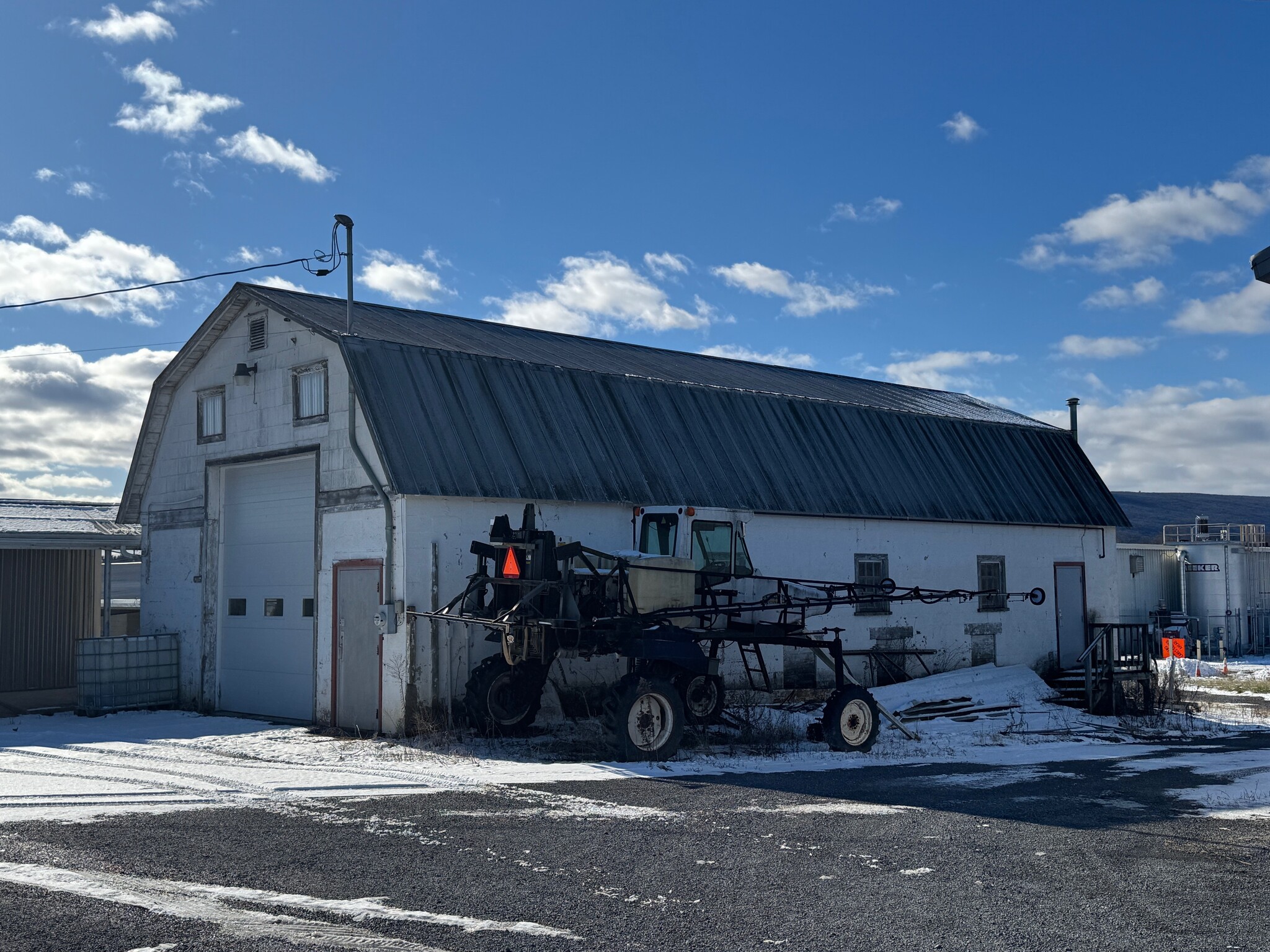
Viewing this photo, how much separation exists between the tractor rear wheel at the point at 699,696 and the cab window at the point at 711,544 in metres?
1.66

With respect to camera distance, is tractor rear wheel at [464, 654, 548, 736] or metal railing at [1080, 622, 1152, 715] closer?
tractor rear wheel at [464, 654, 548, 736]

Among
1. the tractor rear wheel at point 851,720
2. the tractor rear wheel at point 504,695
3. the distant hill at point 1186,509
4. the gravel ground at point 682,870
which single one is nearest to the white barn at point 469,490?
the tractor rear wheel at point 504,695

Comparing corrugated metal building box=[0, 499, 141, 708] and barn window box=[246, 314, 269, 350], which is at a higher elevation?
barn window box=[246, 314, 269, 350]

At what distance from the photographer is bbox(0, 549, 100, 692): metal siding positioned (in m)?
23.5

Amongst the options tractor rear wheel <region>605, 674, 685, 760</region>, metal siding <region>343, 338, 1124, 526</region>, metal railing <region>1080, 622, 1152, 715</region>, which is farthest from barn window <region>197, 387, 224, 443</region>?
metal railing <region>1080, 622, 1152, 715</region>

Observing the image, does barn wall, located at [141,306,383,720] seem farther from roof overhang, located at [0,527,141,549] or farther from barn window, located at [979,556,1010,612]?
barn window, located at [979,556,1010,612]

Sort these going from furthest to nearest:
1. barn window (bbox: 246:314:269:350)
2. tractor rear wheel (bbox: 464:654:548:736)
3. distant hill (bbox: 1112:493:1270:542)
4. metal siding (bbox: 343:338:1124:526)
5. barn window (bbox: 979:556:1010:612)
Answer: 1. distant hill (bbox: 1112:493:1270:542)
2. barn window (bbox: 979:556:1010:612)
3. barn window (bbox: 246:314:269:350)
4. metal siding (bbox: 343:338:1124:526)
5. tractor rear wheel (bbox: 464:654:548:736)

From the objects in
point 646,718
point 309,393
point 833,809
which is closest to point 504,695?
point 646,718

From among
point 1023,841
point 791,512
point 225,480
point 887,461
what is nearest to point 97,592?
point 225,480

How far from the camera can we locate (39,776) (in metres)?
13.3

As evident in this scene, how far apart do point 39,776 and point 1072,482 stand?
22.6 m

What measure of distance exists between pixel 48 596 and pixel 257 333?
779cm

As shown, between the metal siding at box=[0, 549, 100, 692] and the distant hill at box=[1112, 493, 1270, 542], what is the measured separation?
302ft

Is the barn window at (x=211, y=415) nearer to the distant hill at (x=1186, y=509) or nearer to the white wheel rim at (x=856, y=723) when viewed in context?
the white wheel rim at (x=856, y=723)
